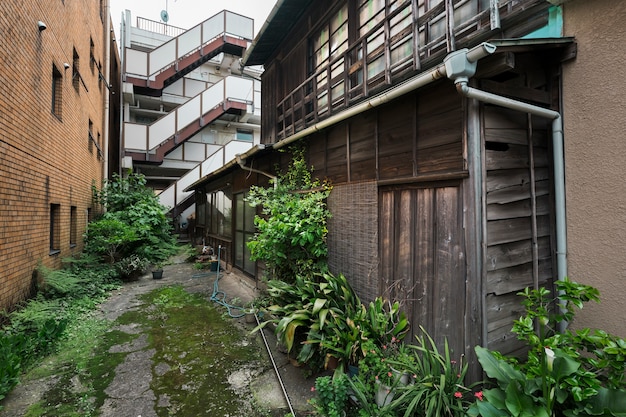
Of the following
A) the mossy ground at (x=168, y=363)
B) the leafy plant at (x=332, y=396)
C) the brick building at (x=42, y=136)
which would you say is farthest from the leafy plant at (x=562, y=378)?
the brick building at (x=42, y=136)

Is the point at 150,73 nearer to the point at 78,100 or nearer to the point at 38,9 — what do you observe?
the point at 78,100

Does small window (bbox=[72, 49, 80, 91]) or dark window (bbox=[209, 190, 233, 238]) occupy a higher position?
small window (bbox=[72, 49, 80, 91])

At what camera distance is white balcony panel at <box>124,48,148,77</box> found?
14453mm

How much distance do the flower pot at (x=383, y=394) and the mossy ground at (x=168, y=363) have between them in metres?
1.25

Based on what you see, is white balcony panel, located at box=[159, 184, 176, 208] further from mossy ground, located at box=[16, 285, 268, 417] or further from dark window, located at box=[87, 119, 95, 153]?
mossy ground, located at box=[16, 285, 268, 417]

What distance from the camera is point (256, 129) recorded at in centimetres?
2017

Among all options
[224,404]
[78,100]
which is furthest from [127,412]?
[78,100]

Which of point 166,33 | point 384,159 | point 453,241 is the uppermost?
point 166,33

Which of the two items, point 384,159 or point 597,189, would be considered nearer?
point 597,189

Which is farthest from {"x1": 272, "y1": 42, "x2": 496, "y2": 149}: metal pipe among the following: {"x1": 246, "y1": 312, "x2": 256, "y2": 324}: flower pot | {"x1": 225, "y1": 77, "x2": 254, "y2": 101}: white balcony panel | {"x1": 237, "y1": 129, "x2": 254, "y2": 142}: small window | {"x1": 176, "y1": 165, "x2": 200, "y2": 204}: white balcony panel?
{"x1": 237, "y1": 129, "x2": 254, "y2": 142}: small window

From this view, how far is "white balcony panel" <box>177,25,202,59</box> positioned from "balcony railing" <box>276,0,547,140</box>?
42.9 ft

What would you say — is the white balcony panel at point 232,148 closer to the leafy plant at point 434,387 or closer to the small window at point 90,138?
the small window at point 90,138

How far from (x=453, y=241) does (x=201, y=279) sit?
802cm

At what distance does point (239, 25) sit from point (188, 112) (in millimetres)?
6259
